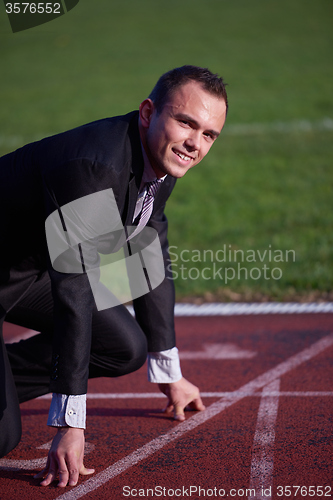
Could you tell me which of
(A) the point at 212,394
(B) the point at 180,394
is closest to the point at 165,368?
(B) the point at 180,394

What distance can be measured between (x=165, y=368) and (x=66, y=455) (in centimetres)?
87

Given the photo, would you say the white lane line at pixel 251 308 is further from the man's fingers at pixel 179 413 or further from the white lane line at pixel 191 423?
the man's fingers at pixel 179 413

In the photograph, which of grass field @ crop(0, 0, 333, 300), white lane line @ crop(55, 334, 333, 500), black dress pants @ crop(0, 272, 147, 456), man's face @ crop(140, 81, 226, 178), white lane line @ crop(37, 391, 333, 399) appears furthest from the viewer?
grass field @ crop(0, 0, 333, 300)

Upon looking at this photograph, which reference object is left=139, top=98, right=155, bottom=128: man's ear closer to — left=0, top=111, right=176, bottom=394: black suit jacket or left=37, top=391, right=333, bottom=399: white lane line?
left=0, top=111, right=176, bottom=394: black suit jacket

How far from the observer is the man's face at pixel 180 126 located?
2477mm

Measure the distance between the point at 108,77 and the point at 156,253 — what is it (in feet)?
56.3

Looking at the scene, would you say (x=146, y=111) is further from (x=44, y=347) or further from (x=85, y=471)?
(x=85, y=471)

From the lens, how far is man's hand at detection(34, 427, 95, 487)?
2.41m

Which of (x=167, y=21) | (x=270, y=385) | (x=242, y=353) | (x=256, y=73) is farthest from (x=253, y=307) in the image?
(x=167, y=21)

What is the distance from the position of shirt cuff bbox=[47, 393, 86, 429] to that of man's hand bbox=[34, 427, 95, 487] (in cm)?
3

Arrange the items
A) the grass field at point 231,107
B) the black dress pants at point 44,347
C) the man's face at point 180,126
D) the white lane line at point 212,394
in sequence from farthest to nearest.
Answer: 1. the grass field at point 231,107
2. the white lane line at point 212,394
3. the black dress pants at point 44,347
4. the man's face at point 180,126

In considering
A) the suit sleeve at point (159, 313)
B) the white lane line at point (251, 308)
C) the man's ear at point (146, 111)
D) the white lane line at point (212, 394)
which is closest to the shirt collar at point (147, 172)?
the man's ear at point (146, 111)

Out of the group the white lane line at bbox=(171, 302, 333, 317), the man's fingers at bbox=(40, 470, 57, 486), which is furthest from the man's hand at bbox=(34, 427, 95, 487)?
the white lane line at bbox=(171, 302, 333, 317)

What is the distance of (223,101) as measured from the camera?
2.55 metres
